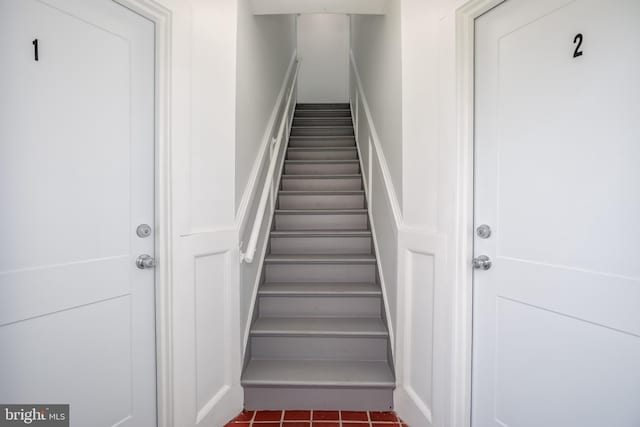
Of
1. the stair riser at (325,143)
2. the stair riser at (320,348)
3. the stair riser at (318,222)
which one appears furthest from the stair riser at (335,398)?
the stair riser at (325,143)

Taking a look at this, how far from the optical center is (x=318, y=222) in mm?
2791

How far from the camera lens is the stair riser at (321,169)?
3312 millimetres

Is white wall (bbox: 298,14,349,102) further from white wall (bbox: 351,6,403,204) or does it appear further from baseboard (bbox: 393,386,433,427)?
baseboard (bbox: 393,386,433,427)

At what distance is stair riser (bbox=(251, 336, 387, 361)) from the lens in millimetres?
1939

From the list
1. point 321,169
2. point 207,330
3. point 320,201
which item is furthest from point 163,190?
point 321,169

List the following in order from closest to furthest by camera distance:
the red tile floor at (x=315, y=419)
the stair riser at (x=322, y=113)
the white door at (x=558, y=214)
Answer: the white door at (x=558, y=214)
the red tile floor at (x=315, y=419)
the stair riser at (x=322, y=113)

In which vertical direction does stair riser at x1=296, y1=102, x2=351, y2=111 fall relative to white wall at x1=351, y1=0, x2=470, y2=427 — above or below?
above

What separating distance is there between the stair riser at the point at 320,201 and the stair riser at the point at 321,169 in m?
0.43

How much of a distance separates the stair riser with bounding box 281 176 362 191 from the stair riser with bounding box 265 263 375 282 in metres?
0.99

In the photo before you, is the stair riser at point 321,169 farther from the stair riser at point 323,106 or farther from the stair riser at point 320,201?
the stair riser at point 323,106

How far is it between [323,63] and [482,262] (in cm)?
496

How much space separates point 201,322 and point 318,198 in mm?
1690

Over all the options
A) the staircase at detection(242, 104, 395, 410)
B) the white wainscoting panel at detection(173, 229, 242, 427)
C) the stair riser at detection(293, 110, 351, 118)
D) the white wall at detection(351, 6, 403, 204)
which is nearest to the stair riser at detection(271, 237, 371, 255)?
the staircase at detection(242, 104, 395, 410)

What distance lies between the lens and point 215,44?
5.24 ft
